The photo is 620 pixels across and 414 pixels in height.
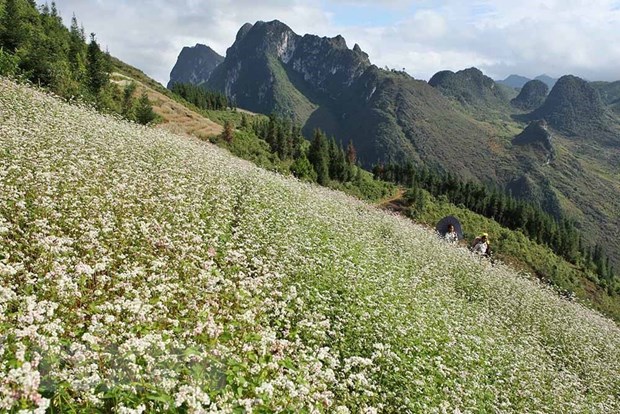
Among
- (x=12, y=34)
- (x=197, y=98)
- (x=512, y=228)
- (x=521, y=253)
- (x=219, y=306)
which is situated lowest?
(x=521, y=253)

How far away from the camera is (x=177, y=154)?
1426 centimetres

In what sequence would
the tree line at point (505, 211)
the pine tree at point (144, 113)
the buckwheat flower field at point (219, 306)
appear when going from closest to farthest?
1. the buckwheat flower field at point (219, 306)
2. the pine tree at point (144, 113)
3. the tree line at point (505, 211)

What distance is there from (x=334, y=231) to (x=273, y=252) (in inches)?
164

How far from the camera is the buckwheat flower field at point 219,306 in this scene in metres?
3.82

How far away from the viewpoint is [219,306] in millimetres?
6148

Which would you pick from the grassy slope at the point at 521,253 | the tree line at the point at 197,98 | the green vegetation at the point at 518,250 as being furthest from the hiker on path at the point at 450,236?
the tree line at the point at 197,98

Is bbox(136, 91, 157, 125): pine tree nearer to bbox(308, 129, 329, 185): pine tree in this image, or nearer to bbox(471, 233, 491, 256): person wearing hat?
bbox(471, 233, 491, 256): person wearing hat

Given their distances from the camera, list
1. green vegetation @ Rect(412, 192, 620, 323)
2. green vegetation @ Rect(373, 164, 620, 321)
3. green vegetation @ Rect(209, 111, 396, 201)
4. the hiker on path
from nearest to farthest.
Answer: the hiker on path → green vegetation @ Rect(412, 192, 620, 323) → green vegetation @ Rect(373, 164, 620, 321) → green vegetation @ Rect(209, 111, 396, 201)

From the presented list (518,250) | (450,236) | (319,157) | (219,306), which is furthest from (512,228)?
(219,306)

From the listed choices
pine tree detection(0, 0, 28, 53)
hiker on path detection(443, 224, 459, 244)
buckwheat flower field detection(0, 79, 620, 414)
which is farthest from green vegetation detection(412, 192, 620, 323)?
pine tree detection(0, 0, 28, 53)

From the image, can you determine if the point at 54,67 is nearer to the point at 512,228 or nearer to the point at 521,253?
the point at 521,253

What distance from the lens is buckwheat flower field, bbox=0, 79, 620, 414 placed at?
12.5 ft

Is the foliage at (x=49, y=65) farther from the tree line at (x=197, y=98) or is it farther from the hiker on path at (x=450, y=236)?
the tree line at (x=197, y=98)

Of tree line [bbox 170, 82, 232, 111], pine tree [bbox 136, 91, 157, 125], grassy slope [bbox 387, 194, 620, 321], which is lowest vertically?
grassy slope [bbox 387, 194, 620, 321]
